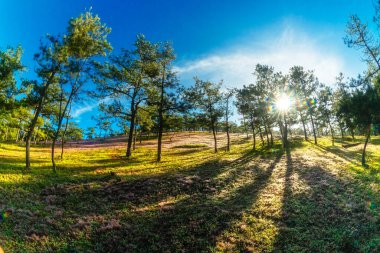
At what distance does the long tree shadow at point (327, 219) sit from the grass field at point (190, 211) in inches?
1.8

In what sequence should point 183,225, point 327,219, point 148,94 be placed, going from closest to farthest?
point 327,219, point 183,225, point 148,94

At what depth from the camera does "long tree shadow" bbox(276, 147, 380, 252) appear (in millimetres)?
10508

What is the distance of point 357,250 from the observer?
9930 millimetres

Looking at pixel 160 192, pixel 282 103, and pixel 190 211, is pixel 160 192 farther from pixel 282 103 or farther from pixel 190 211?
pixel 282 103

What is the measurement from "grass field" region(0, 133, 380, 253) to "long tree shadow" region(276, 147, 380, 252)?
0.05 m

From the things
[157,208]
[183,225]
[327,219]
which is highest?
[327,219]

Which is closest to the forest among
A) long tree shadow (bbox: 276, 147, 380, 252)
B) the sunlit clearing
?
long tree shadow (bbox: 276, 147, 380, 252)

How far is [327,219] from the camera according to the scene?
42.3 feet

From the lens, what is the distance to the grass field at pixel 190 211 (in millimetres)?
10852

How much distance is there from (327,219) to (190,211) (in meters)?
8.36

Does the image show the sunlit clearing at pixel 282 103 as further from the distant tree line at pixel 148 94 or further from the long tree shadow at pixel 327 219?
the long tree shadow at pixel 327 219

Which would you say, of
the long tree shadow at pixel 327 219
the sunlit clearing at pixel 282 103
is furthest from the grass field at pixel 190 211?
the sunlit clearing at pixel 282 103

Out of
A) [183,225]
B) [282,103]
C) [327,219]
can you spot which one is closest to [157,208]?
[183,225]

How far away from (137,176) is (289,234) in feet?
53.2
